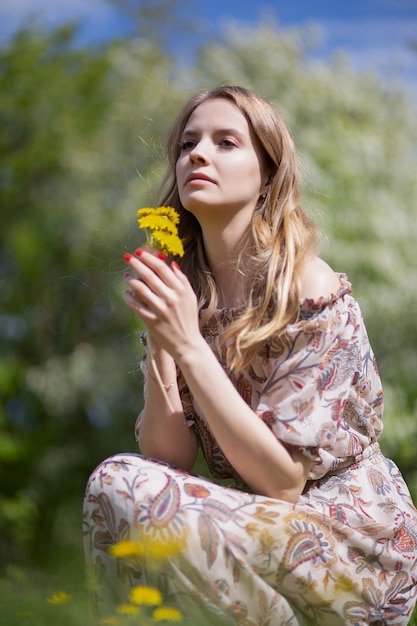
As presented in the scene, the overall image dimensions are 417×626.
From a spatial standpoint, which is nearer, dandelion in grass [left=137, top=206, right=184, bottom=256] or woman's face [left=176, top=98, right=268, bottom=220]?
dandelion in grass [left=137, top=206, right=184, bottom=256]

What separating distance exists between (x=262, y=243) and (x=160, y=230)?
341mm

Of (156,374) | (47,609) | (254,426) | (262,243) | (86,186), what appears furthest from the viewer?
(86,186)

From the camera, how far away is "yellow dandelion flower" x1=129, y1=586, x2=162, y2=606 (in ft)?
5.82

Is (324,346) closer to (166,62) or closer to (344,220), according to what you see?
(344,220)

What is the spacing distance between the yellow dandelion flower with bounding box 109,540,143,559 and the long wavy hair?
53cm

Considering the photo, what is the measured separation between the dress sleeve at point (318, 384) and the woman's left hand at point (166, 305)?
244 millimetres

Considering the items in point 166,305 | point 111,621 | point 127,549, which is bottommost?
point 111,621

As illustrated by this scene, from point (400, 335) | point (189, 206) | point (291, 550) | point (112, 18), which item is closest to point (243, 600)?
point (291, 550)

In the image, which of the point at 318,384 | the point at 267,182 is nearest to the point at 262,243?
the point at 267,182

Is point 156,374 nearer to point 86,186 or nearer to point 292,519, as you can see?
point 292,519

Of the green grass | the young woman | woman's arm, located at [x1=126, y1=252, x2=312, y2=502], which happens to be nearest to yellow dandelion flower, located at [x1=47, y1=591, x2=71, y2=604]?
the green grass

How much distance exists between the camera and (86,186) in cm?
952

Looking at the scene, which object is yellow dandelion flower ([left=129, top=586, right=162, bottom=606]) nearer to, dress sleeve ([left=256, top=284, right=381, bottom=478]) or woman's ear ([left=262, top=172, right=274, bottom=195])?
dress sleeve ([left=256, top=284, right=381, bottom=478])

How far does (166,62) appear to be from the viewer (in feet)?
33.2
